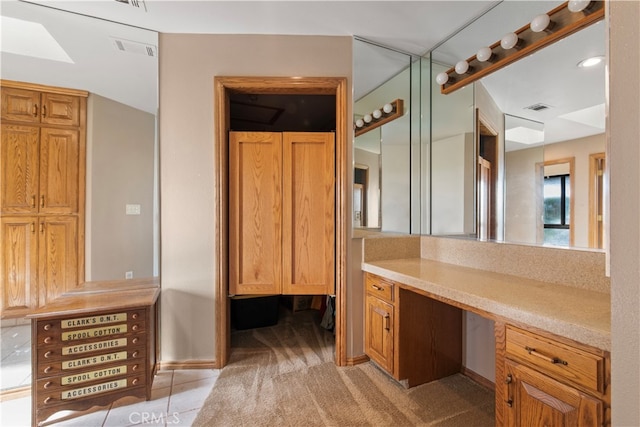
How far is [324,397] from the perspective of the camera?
5.81 ft

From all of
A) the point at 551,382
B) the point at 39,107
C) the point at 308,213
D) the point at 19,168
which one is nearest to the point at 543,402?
the point at 551,382

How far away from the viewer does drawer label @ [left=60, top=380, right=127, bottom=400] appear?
1.56m

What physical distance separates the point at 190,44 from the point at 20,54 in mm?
1071

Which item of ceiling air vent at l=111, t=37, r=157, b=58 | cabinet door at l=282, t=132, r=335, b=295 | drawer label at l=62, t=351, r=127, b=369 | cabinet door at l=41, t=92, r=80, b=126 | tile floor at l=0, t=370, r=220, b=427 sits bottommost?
tile floor at l=0, t=370, r=220, b=427

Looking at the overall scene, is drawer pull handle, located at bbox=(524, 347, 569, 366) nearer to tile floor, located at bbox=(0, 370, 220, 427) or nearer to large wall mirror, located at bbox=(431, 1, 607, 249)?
large wall mirror, located at bbox=(431, 1, 607, 249)

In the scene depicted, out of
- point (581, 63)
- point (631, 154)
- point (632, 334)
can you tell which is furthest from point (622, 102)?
point (581, 63)

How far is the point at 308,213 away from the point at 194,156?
987mm

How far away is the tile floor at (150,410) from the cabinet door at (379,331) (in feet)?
3.87

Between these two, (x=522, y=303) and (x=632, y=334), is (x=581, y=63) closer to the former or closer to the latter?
(x=522, y=303)

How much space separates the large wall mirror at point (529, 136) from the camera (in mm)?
1612

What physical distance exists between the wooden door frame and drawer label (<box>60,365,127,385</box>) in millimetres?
614

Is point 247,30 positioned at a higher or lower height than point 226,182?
higher

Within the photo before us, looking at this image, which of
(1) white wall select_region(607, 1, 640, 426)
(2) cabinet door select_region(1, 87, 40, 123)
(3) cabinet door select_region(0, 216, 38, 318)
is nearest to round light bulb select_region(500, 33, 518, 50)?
(1) white wall select_region(607, 1, 640, 426)

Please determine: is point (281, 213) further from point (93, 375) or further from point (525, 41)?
point (525, 41)
